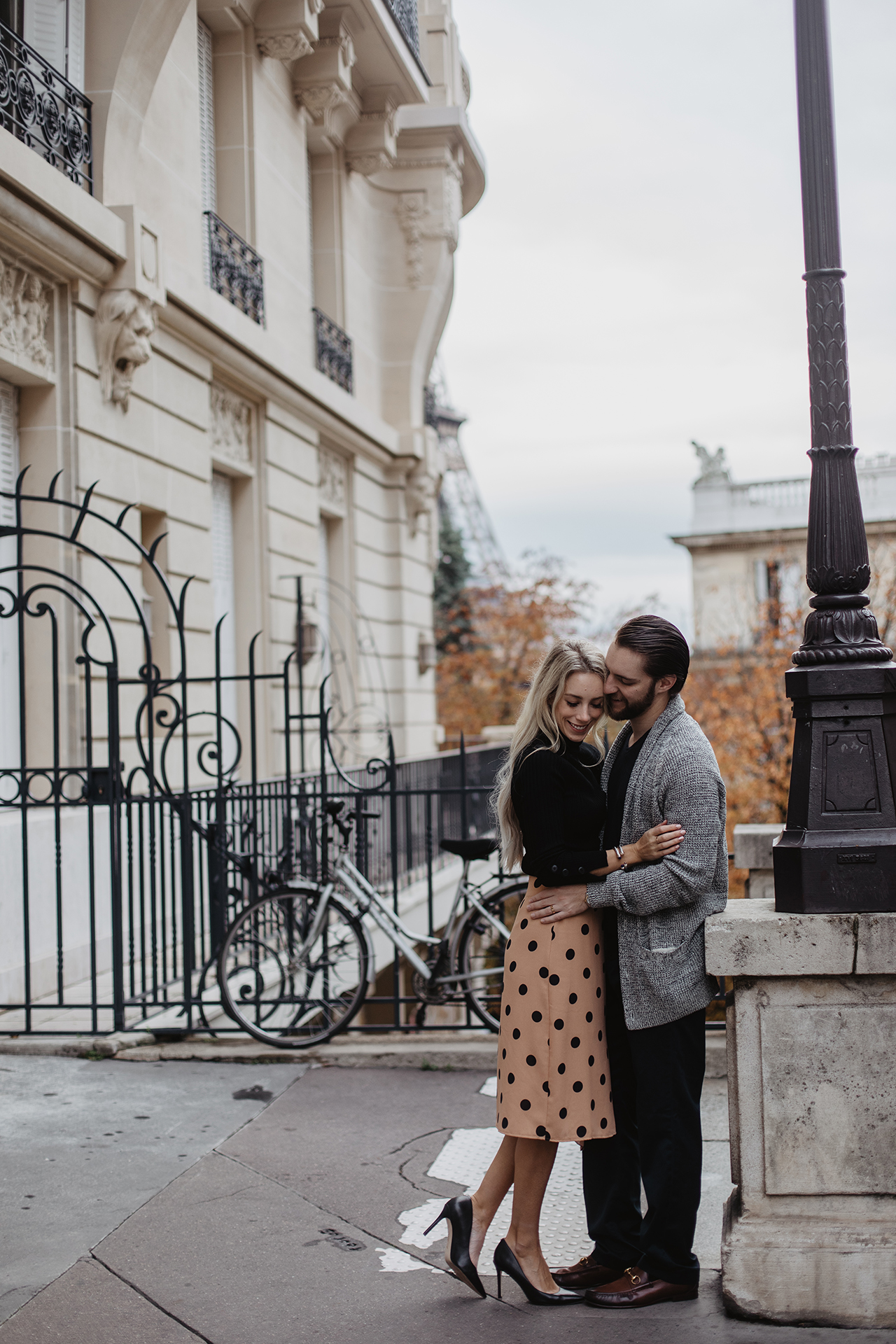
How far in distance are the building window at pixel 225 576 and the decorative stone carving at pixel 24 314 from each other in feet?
11.6

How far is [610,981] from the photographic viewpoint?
3.71 metres

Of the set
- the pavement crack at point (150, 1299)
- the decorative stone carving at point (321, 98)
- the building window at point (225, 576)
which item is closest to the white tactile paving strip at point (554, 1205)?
the pavement crack at point (150, 1299)

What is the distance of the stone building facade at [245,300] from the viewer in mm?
8805

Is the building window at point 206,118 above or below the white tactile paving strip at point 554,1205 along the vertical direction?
above

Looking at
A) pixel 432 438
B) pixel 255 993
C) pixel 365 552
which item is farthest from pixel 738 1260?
pixel 432 438

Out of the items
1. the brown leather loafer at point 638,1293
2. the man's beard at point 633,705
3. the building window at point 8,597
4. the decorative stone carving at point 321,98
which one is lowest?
the brown leather loafer at point 638,1293

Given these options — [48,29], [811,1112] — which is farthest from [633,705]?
[48,29]

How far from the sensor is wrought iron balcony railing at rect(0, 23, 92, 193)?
8.21 m

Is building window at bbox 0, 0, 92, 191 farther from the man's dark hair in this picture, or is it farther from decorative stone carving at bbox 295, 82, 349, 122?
the man's dark hair

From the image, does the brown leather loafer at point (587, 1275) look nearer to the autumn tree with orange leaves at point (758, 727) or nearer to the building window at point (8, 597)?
the building window at point (8, 597)

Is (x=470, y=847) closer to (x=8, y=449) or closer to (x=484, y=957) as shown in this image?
(x=484, y=957)

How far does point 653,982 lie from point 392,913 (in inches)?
132

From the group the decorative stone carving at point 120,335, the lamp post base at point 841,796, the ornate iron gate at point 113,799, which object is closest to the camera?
the lamp post base at point 841,796

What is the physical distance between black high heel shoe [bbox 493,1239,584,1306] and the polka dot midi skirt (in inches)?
14.0
